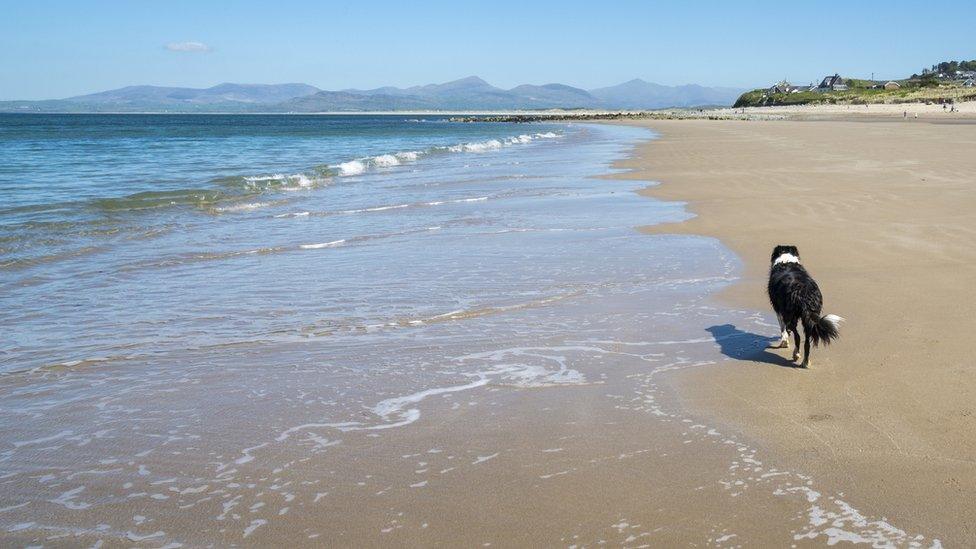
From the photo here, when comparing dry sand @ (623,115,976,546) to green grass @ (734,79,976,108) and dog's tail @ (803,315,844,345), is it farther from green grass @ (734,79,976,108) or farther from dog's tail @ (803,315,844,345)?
green grass @ (734,79,976,108)

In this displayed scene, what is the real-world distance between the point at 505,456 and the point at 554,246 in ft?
21.1

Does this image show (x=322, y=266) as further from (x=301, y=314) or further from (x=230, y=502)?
(x=230, y=502)

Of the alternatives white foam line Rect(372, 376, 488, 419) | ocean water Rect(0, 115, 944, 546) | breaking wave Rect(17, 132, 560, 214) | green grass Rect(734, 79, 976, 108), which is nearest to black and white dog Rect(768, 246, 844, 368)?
ocean water Rect(0, 115, 944, 546)

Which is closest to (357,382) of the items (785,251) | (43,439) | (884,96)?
(43,439)

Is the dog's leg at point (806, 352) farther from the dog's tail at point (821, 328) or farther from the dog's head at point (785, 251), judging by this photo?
the dog's head at point (785, 251)

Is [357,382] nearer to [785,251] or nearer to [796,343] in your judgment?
[796,343]

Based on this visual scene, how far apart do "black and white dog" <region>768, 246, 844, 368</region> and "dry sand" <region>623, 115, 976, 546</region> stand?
0.56 ft

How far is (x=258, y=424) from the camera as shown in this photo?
4.55m

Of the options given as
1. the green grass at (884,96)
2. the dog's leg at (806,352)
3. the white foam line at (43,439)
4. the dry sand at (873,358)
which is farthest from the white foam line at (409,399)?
the green grass at (884,96)

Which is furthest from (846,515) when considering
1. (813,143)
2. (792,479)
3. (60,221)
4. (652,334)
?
(813,143)

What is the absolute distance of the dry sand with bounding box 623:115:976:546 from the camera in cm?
373

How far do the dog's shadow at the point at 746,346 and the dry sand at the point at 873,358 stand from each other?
25mm

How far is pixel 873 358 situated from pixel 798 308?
0.59m

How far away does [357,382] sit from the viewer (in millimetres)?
5238
